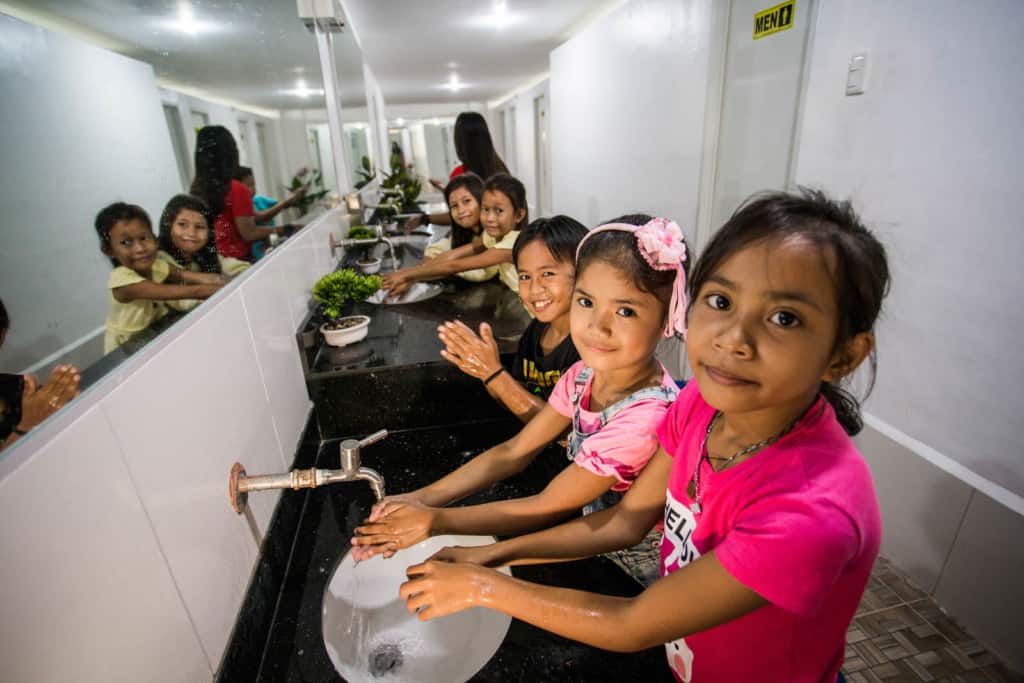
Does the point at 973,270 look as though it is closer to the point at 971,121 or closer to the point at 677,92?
the point at 971,121

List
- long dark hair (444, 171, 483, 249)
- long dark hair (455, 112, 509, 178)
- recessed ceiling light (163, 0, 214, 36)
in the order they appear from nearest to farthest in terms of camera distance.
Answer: recessed ceiling light (163, 0, 214, 36) → long dark hair (444, 171, 483, 249) → long dark hair (455, 112, 509, 178)

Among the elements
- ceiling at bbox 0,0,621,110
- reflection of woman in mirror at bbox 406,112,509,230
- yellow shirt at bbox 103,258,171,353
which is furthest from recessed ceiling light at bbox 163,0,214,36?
reflection of woman in mirror at bbox 406,112,509,230

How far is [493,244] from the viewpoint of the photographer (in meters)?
2.04

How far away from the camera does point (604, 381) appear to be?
91 centimetres

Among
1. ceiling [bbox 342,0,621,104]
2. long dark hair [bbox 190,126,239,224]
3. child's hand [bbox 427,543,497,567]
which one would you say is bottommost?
child's hand [bbox 427,543,497,567]

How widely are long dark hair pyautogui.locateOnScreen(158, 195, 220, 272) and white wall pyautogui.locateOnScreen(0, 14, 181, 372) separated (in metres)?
0.05

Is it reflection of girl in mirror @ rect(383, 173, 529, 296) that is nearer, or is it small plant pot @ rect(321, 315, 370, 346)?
Result: small plant pot @ rect(321, 315, 370, 346)

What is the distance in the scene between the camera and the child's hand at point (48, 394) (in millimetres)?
→ 401

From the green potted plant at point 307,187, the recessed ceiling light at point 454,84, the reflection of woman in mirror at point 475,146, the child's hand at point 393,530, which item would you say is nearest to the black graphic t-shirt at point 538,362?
the child's hand at point 393,530

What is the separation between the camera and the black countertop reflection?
635 millimetres

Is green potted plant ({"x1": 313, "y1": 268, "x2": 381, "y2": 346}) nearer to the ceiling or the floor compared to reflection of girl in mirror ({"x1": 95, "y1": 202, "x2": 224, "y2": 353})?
nearer to the floor

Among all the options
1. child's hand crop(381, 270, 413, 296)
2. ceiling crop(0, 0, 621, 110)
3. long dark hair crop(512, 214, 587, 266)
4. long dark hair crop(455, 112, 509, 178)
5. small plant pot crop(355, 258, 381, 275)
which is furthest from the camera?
long dark hair crop(455, 112, 509, 178)

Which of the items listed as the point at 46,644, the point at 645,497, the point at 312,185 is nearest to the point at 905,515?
the point at 645,497

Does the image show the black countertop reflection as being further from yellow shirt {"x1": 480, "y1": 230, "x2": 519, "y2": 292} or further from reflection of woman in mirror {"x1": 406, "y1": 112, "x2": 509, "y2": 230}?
reflection of woman in mirror {"x1": 406, "y1": 112, "x2": 509, "y2": 230}
